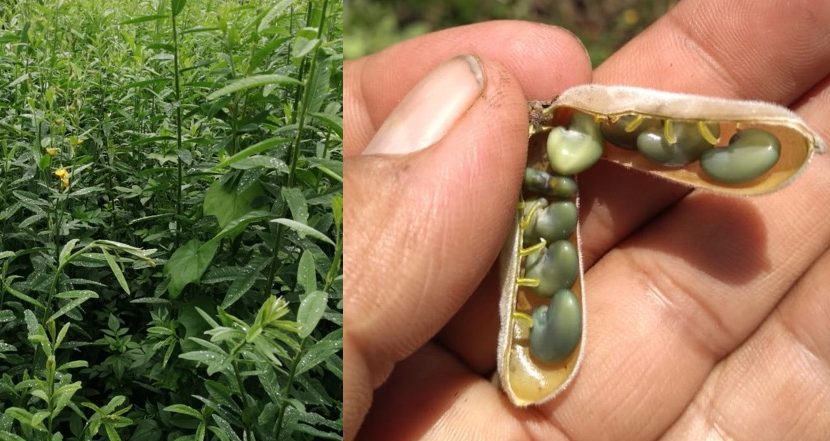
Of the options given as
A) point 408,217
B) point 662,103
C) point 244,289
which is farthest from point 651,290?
point 244,289

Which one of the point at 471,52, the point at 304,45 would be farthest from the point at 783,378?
the point at 304,45

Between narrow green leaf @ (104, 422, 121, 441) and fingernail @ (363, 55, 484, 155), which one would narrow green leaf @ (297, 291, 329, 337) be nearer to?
fingernail @ (363, 55, 484, 155)

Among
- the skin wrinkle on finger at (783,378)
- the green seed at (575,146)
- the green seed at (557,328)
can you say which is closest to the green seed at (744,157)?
the green seed at (575,146)

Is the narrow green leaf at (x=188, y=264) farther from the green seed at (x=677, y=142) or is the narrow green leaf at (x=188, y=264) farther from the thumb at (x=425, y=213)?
the green seed at (x=677, y=142)

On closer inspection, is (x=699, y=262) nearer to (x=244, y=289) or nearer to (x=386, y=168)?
(x=386, y=168)

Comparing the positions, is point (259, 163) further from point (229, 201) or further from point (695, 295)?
point (695, 295)

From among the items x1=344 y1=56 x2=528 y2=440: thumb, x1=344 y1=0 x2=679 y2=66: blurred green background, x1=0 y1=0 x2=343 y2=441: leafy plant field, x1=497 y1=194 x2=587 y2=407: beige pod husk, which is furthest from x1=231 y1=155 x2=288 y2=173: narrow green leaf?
x1=344 y1=0 x2=679 y2=66: blurred green background
